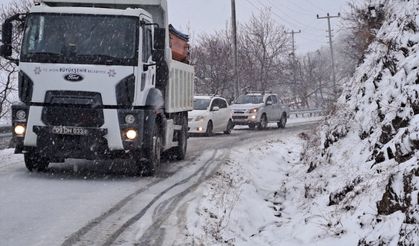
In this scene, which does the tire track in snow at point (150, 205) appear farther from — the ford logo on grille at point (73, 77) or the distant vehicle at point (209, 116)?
the distant vehicle at point (209, 116)

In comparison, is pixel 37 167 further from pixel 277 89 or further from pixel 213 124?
pixel 277 89

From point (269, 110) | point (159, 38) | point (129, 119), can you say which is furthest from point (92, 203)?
point (269, 110)

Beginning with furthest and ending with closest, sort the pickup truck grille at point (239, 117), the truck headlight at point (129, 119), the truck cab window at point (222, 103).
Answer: the pickup truck grille at point (239, 117) < the truck cab window at point (222, 103) < the truck headlight at point (129, 119)

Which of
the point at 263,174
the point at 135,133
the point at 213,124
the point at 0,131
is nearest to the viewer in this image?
the point at 135,133

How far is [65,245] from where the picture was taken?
5906 mm

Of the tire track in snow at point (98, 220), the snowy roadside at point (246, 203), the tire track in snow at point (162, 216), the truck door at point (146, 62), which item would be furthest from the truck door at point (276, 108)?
the tire track in snow at point (98, 220)

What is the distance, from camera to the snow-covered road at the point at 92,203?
6383 mm

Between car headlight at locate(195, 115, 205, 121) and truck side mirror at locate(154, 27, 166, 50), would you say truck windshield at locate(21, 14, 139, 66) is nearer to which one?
truck side mirror at locate(154, 27, 166, 50)

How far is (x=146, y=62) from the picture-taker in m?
10.2

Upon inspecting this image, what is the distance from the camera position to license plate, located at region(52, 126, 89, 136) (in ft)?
31.2

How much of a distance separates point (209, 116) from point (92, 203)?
1401cm

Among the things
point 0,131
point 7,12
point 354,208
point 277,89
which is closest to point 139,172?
point 354,208

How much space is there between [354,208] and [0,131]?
12022 millimetres

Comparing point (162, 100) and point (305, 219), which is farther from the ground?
point (162, 100)
